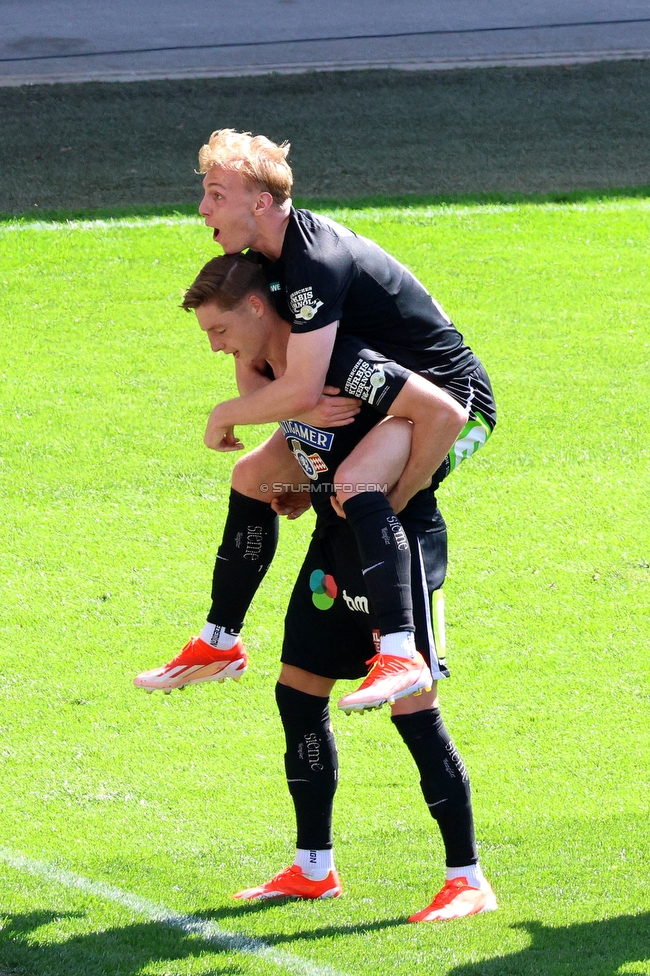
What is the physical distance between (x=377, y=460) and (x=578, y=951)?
1.55m

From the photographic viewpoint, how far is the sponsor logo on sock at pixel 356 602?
414 centimetres

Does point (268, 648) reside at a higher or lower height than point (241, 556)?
lower

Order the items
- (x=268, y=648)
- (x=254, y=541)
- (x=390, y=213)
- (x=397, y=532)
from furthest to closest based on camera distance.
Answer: (x=390, y=213), (x=268, y=648), (x=254, y=541), (x=397, y=532)

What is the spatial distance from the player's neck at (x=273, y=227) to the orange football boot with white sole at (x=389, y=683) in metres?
1.31

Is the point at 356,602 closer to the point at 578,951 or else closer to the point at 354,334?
the point at 354,334

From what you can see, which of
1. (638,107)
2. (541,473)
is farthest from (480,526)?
(638,107)

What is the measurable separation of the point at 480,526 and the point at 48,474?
9.74 feet

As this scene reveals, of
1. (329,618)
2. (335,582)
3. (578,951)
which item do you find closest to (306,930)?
(578,951)

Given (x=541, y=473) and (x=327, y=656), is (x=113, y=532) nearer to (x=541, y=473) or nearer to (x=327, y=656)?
(x=541, y=473)

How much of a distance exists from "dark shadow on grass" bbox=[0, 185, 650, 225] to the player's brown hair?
862cm

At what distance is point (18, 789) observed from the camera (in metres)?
5.83

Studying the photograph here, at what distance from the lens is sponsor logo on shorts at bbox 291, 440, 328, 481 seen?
13.8 feet

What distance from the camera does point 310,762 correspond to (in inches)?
177

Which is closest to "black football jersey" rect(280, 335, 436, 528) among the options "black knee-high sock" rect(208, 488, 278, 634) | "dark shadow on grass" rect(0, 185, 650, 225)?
"black knee-high sock" rect(208, 488, 278, 634)
